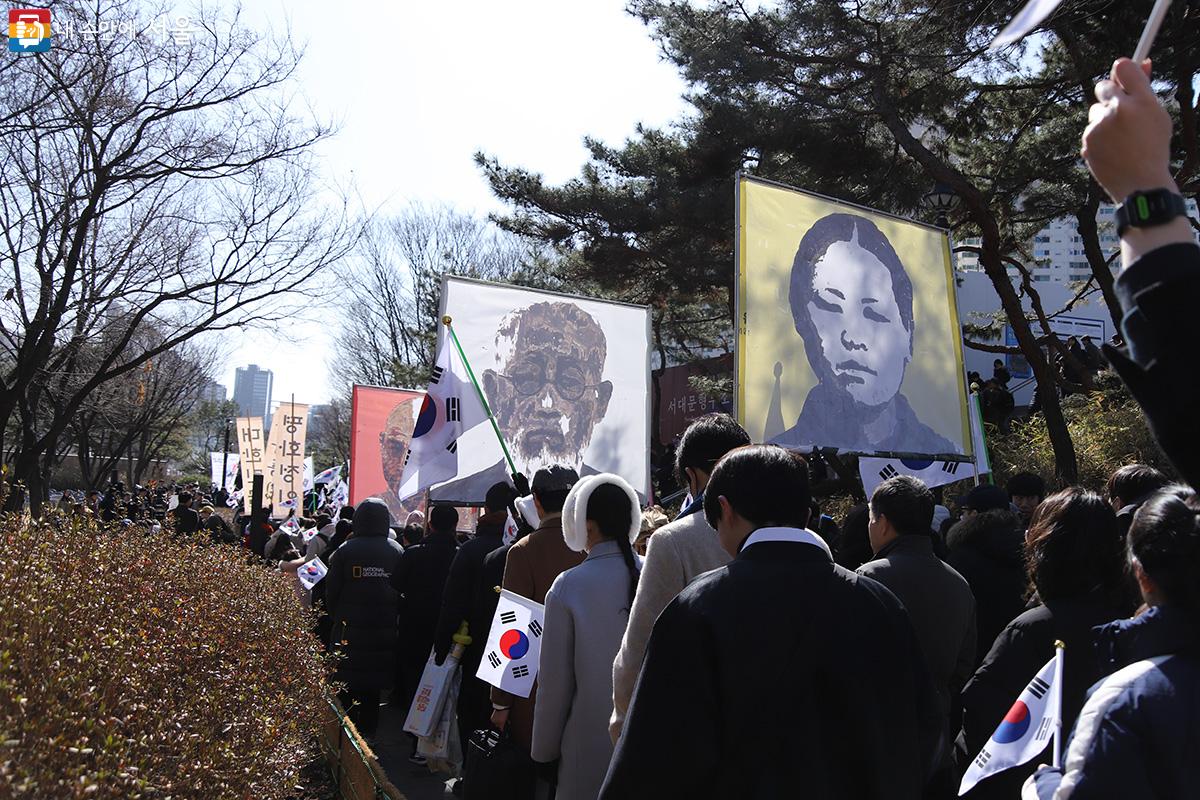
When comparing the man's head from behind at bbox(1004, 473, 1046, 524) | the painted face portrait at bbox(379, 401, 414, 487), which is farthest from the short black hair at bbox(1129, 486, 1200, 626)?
the painted face portrait at bbox(379, 401, 414, 487)

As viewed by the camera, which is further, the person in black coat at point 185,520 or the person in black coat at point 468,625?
the person in black coat at point 185,520

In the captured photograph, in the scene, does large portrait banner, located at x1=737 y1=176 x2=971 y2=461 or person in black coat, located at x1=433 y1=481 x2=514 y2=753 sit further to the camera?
large portrait banner, located at x1=737 y1=176 x2=971 y2=461

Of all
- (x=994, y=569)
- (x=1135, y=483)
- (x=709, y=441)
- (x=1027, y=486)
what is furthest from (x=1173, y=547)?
(x=1027, y=486)

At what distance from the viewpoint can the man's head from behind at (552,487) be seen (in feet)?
16.5

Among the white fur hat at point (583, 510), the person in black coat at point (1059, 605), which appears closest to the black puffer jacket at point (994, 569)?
the person in black coat at point (1059, 605)

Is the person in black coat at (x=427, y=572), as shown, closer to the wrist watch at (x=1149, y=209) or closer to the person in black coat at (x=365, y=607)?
the person in black coat at (x=365, y=607)

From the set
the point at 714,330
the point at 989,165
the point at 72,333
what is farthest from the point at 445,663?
Answer: the point at 714,330

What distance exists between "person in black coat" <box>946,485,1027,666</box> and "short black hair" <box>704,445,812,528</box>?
2.42m

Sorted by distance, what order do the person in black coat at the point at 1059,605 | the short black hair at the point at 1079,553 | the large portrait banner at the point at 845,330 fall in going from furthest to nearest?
1. the large portrait banner at the point at 845,330
2. the short black hair at the point at 1079,553
3. the person in black coat at the point at 1059,605

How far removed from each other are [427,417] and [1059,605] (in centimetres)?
529

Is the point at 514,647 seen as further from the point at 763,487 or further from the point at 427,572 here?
the point at 427,572

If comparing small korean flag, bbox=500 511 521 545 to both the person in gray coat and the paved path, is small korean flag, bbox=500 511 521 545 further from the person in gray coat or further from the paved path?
the person in gray coat

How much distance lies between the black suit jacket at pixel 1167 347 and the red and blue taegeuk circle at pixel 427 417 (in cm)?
663

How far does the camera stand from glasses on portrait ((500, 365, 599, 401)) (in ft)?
28.8
